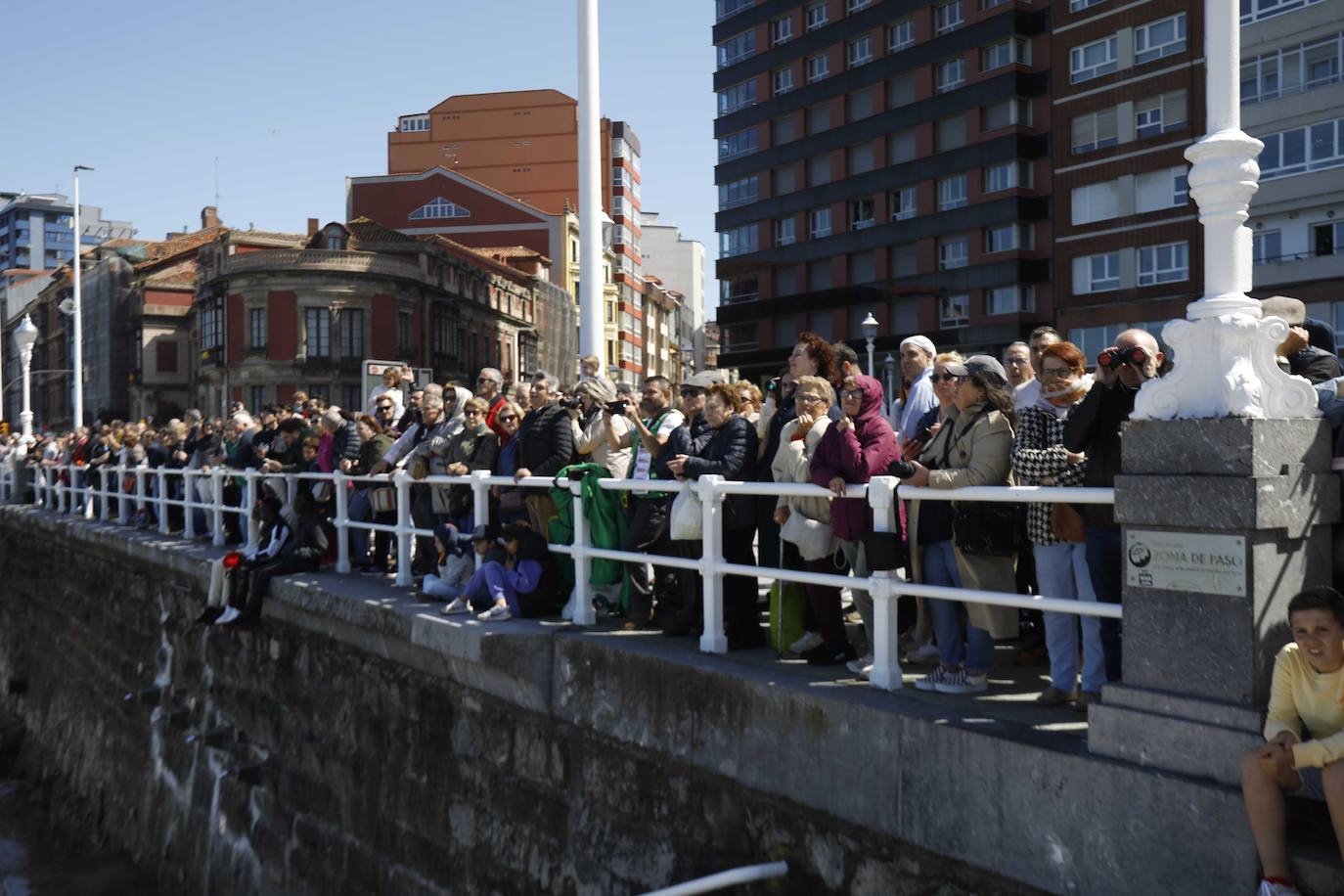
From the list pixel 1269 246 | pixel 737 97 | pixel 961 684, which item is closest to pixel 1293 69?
pixel 1269 246

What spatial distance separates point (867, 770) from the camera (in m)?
4.66

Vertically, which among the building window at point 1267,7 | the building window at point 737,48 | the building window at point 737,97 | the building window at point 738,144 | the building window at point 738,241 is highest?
the building window at point 737,48

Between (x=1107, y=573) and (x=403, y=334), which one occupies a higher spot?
(x=403, y=334)

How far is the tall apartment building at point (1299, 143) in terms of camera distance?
3303cm

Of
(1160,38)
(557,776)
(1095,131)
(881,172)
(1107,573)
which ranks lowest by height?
(557,776)

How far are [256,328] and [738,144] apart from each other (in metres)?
22.9

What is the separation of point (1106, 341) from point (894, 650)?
3802cm

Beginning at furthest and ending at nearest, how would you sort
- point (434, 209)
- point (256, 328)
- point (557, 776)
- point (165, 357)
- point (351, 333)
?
point (434, 209), point (165, 357), point (351, 333), point (256, 328), point (557, 776)

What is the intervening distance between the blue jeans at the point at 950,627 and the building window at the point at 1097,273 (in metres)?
37.4

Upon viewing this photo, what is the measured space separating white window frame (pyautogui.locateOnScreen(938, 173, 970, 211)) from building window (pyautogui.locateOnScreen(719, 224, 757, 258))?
10615mm

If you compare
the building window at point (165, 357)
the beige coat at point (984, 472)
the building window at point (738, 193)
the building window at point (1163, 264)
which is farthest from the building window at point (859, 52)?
the beige coat at point (984, 472)

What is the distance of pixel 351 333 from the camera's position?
52.0m

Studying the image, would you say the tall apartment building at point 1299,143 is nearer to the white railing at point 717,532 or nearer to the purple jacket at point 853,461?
the white railing at point 717,532

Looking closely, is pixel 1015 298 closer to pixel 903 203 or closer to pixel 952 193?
pixel 952 193
